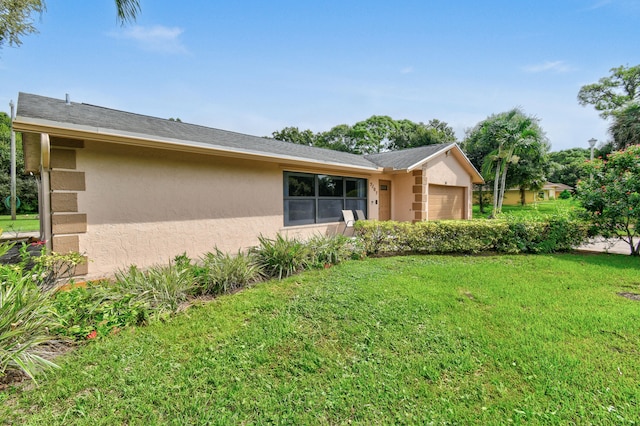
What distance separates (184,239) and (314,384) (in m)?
5.26

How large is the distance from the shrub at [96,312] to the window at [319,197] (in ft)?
17.4

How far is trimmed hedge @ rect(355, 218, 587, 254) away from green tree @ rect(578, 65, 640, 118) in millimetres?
32907

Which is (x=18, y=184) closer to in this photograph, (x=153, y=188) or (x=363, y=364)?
(x=153, y=188)

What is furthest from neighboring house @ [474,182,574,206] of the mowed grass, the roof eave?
the roof eave

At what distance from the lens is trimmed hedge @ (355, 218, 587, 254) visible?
25.9ft

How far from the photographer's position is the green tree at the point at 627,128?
18058 millimetres

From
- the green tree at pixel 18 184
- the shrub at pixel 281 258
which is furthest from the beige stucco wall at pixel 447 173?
the green tree at pixel 18 184

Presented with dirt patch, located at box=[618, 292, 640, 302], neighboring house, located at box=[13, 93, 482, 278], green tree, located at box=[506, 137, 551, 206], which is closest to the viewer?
dirt patch, located at box=[618, 292, 640, 302]

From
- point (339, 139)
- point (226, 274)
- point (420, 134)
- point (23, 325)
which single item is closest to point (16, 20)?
point (226, 274)

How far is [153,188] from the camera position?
6.13 meters

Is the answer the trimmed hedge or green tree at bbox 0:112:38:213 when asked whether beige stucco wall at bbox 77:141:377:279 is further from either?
green tree at bbox 0:112:38:213

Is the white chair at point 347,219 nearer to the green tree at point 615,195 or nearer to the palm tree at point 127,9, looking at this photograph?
the green tree at point 615,195

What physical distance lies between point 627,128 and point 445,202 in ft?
53.0

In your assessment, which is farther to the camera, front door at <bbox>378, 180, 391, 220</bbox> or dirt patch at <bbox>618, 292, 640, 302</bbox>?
front door at <bbox>378, 180, 391, 220</bbox>
